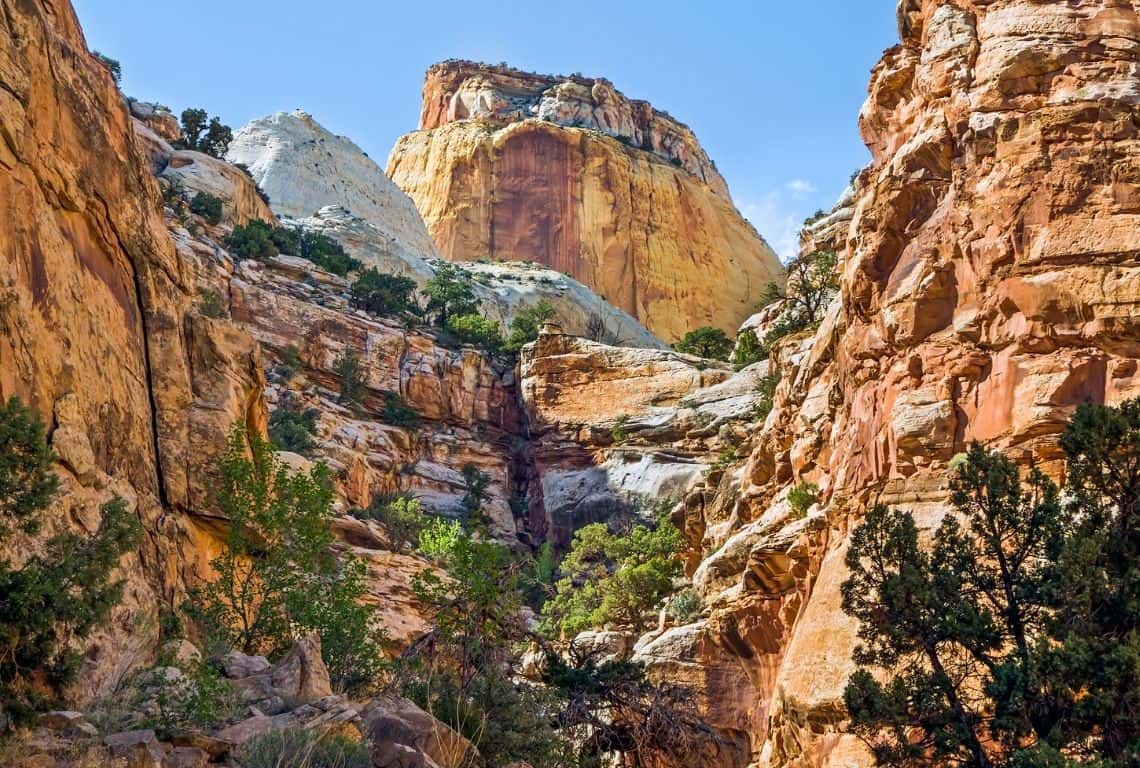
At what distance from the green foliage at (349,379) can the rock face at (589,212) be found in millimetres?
44436

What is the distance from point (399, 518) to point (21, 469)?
33.1 meters

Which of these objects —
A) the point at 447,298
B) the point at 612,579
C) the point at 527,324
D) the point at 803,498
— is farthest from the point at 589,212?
the point at 803,498

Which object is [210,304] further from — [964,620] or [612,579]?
[964,620]

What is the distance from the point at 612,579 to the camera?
43.1 metres

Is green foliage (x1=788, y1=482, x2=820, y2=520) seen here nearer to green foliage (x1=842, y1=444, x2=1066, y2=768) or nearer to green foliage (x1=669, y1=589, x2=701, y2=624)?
green foliage (x1=669, y1=589, x2=701, y2=624)

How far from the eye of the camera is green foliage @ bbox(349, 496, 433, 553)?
44.8 meters

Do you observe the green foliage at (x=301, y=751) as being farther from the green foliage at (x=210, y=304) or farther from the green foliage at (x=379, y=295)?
the green foliage at (x=379, y=295)

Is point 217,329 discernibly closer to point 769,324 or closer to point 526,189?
point 769,324

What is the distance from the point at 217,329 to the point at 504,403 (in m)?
37.7

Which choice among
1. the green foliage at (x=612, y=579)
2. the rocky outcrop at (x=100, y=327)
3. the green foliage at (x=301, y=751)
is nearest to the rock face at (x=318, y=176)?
the green foliage at (x=612, y=579)

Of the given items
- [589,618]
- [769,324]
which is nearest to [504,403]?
[769,324]

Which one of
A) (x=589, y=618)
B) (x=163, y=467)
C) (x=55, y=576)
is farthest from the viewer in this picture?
(x=589, y=618)

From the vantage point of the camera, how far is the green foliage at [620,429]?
59.8m

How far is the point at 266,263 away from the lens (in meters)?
64.9
